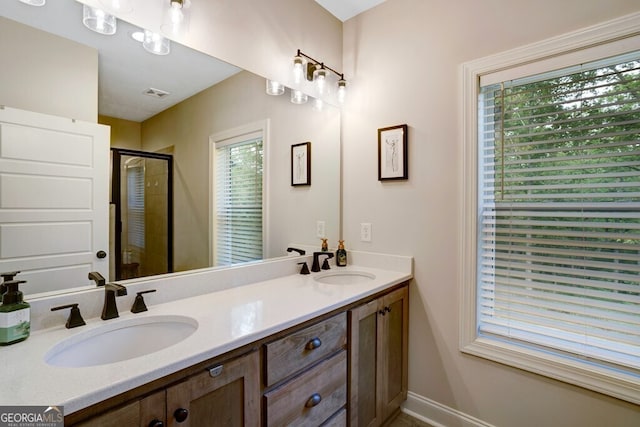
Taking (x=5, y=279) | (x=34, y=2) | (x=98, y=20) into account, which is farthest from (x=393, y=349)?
(x=34, y=2)

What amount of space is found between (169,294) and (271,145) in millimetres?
991

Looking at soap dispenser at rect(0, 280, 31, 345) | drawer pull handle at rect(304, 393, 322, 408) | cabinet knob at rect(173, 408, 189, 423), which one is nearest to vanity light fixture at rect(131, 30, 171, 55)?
soap dispenser at rect(0, 280, 31, 345)

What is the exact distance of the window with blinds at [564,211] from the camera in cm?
130

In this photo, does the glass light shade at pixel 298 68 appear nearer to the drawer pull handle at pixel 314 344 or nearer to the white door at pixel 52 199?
the white door at pixel 52 199

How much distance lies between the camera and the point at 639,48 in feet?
4.09

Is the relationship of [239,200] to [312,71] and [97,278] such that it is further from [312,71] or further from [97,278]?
[312,71]

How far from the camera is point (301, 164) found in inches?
79.5

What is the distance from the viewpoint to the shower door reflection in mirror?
1.18 metres

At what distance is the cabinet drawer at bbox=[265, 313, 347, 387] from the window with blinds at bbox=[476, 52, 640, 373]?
2.79 feet

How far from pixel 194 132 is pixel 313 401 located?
1.31 metres

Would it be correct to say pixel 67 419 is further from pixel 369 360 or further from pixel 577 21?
pixel 577 21

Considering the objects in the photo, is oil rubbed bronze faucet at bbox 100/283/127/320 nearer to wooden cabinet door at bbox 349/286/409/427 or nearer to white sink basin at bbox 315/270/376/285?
wooden cabinet door at bbox 349/286/409/427

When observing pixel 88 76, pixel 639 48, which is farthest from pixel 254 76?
pixel 639 48

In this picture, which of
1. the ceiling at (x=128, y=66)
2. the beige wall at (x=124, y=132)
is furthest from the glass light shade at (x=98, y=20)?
the beige wall at (x=124, y=132)
